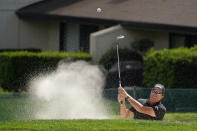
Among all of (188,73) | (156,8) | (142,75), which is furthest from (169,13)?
(188,73)

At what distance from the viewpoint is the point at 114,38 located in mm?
18844

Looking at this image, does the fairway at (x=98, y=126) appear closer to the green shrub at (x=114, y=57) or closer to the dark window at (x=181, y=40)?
the green shrub at (x=114, y=57)

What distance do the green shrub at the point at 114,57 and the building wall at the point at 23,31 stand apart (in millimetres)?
3766

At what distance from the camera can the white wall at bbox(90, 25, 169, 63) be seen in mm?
18828

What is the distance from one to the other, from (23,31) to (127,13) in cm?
431

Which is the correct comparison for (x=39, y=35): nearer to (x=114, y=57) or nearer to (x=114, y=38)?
(x=114, y=38)

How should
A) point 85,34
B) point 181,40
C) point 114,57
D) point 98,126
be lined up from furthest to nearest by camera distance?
1. point 85,34
2. point 181,40
3. point 114,57
4. point 98,126

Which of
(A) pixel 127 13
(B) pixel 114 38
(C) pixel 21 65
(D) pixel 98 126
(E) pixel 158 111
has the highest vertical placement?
(D) pixel 98 126

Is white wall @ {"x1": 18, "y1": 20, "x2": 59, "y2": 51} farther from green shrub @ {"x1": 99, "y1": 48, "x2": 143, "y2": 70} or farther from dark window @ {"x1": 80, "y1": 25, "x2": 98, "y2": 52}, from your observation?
green shrub @ {"x1": 99, "y1": 48, "x2": 143, "y2": 70}

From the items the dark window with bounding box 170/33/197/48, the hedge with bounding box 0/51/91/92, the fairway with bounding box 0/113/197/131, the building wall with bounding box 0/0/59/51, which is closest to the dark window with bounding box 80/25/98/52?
the building wall with bounding box 0/0/59/51

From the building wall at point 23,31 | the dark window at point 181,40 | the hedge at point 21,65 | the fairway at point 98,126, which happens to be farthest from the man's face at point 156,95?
the building wall at point 23,31

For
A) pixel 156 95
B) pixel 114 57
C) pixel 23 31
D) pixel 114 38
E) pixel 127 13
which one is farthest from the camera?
pixel 23 31

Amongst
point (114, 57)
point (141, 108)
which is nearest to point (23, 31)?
point (114, 57)

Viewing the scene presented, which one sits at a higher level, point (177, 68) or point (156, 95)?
point (156, 95)
